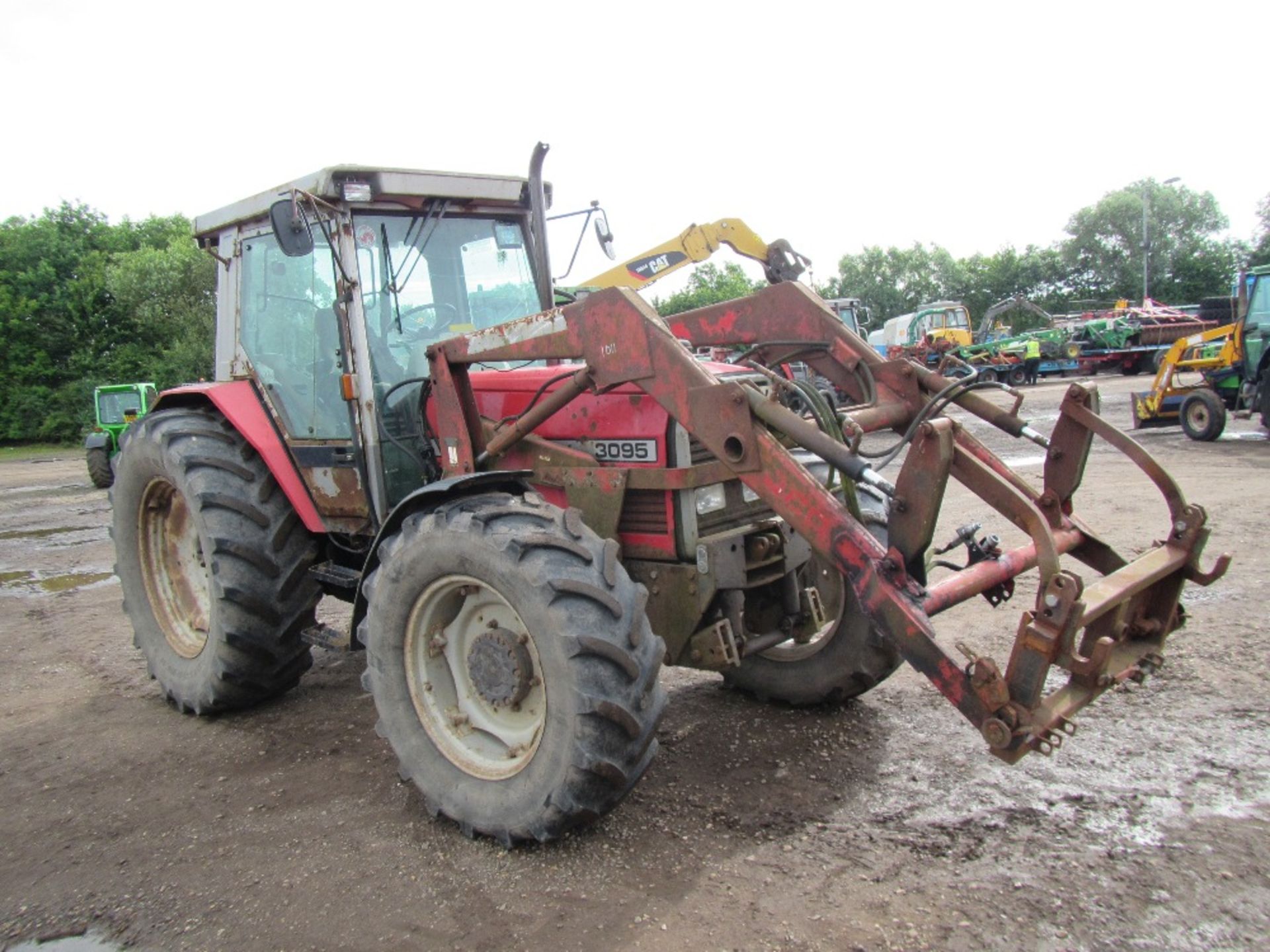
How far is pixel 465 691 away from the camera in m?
3.55

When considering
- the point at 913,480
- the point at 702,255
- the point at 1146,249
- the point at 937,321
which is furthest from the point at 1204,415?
the point at 1146,249

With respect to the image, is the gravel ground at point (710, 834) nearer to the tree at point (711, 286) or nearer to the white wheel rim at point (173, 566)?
the white wheel rim at point (173, 566)

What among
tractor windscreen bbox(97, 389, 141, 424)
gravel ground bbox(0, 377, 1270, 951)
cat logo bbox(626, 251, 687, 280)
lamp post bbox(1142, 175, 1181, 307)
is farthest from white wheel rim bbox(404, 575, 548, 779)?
lamp post bbox(1142, 175, 1181, 307)

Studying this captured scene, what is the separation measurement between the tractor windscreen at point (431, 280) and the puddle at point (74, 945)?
7.81 ft

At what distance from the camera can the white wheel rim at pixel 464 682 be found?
3.33 metres

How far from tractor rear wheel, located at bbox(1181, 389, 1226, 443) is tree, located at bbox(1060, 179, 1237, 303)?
110 ft

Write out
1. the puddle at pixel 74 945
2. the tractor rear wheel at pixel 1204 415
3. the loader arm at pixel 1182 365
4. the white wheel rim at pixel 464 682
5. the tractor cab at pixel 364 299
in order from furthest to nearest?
the loader arm at pixel 1182 365, the tractor rear wheel at pixel 1204 415, the tractor cab at pixel 364 299, the white wheel rim at pixel 464 682, the puddle at pixel 74 945

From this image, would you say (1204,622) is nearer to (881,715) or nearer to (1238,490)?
(881,715)

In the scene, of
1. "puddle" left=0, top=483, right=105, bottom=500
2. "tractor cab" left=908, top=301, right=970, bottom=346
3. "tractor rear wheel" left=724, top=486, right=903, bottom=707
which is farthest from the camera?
"tractor cab" left=908, top=301, right=970, bottom=346

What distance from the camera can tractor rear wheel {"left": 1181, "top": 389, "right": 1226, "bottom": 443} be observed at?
12836 mm

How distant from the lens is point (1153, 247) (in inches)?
1984

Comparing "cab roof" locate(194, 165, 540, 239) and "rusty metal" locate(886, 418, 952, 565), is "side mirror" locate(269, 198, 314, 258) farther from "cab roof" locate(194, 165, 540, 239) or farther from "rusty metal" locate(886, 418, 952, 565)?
"rusty metal" locate(886, 418, 952, 565)

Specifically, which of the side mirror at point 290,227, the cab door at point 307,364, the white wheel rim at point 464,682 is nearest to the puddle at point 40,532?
the cab door at point 307,364

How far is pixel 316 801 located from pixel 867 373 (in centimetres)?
290
